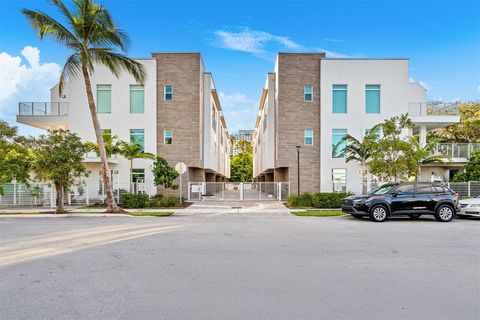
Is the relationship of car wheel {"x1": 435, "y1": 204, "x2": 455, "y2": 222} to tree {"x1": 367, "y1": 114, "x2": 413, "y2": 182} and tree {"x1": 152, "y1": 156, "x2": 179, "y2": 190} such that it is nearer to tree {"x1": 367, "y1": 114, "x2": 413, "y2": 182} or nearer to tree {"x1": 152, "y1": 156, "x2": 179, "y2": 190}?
tree {"x1": 367, "y1": 114, "x2": 413, "y2": 182}

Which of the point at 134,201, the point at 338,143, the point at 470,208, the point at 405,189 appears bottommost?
the point at 134,201

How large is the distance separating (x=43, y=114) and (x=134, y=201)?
12137 millimetres

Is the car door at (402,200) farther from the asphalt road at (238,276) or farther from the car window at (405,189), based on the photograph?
the asphalt road at (238,276)

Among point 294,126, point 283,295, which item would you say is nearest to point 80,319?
point 283,295

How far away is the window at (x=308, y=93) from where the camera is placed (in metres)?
24.9

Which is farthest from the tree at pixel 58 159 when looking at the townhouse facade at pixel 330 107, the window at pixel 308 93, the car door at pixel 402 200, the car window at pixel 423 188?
the car window at pixel 423 188

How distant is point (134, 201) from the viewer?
19.2m

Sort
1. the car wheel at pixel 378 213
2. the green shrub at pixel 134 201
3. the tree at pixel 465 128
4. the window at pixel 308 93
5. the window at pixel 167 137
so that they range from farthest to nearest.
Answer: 1. the tree at pixel 465 128
2. the window at pixel 167 137
3. the window at pixel 308 93
4. the green shrub at pixel 134 201
5. the car wheel at pixel 378 213

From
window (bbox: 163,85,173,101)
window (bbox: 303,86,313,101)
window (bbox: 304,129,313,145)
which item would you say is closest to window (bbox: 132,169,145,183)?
window (bbox: 163,85,173,101)

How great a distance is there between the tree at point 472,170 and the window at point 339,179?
Result: 25.8 ft

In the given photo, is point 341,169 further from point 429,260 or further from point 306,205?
point 429,260

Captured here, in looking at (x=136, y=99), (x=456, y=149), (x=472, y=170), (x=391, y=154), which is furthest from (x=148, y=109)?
(x=472, y=170)

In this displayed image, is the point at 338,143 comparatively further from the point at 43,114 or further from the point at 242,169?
the point at 242,169

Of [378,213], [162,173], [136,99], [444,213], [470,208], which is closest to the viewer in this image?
[378,213]
